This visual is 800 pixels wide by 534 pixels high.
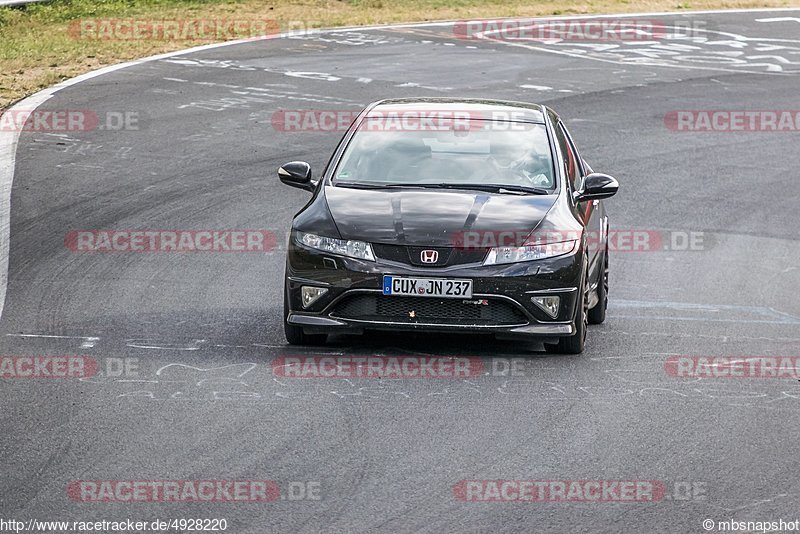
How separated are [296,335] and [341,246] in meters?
0.71

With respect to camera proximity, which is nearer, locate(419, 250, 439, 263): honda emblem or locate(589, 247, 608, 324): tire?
locate(419, 250, 439, 263): honda emblem

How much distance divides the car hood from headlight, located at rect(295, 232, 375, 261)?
0.16 feet

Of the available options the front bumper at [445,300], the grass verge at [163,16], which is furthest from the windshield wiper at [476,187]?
the grass verge at [163,16]

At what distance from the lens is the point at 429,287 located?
8914 millimetres

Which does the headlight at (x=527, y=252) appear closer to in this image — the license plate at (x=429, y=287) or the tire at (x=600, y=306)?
the license plate at (x=429, y=287)

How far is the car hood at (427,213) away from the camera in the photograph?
9070mm

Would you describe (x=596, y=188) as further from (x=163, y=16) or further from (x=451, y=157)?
(x=163, y=16)

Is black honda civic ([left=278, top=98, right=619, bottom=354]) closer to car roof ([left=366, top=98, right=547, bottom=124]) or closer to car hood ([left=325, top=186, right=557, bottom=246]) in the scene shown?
car hood ([left=325, top=186, right=557, bottom=246])

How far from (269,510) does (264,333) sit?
3.69 m

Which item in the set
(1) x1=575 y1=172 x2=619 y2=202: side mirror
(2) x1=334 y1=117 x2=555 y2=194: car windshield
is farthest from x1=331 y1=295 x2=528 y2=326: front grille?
(1) x1=575 y1=172 x2=619 y2=202: side mirror

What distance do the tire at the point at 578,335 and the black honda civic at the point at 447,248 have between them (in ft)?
0.04

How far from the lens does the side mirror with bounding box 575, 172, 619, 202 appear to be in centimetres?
984

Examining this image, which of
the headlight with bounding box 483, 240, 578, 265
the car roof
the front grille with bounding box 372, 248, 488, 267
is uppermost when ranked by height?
the car roof

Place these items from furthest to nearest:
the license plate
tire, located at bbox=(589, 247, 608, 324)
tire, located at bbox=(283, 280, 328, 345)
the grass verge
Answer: the grass verge → tire, located at bbox=(589, 247, 608, 324) → tire, located at bbox=(283, 280, 328, 345) → the license plate
